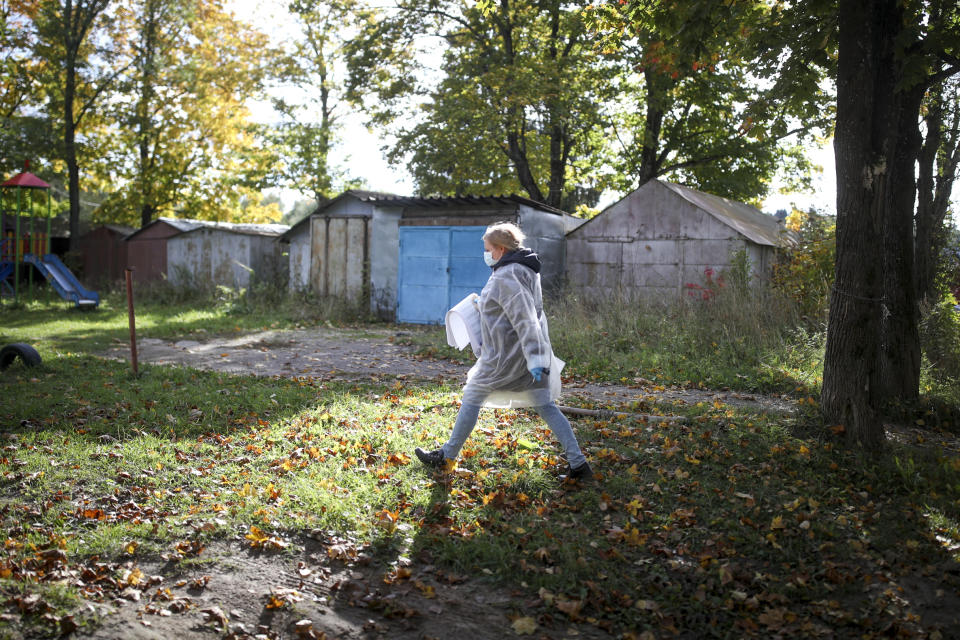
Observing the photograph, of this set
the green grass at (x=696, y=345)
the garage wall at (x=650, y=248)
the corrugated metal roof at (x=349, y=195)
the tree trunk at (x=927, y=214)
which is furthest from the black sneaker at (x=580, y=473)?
the corrugated metal roof at (x=349, y=195)

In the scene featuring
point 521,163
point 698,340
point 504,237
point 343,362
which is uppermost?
point 521,163

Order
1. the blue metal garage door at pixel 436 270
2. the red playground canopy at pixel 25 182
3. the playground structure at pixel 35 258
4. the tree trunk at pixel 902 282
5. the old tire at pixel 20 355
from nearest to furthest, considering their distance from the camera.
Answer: the tree trunk at pixel 902 282 → the old tire at pixel 20 355 → the blue metal garage door at pixel 436 270 → the red playground canopy at pixel 25 182 → the playground structure at pixel 35 258

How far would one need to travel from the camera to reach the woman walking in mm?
4840

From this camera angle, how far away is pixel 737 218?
16859 millimetres

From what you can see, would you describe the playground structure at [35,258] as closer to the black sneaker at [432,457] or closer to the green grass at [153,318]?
the green grass at [153,318]

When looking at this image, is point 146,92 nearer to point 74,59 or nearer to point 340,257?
point 74,59

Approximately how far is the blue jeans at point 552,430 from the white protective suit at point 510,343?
7 centimetres

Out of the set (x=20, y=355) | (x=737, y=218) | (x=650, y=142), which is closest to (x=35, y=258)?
(x=20, y=355)

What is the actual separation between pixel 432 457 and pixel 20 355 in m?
6.81

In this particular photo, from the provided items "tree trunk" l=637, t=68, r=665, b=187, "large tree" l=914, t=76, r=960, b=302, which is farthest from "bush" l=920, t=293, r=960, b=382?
"tree trunk" l=637, t=68, r=665, b=187

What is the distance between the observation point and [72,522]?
4.30 metres

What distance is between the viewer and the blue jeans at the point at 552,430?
16.3 ft

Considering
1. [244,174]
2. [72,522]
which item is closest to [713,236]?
[72,522]

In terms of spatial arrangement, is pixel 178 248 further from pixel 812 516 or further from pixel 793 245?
pixel 812 516
